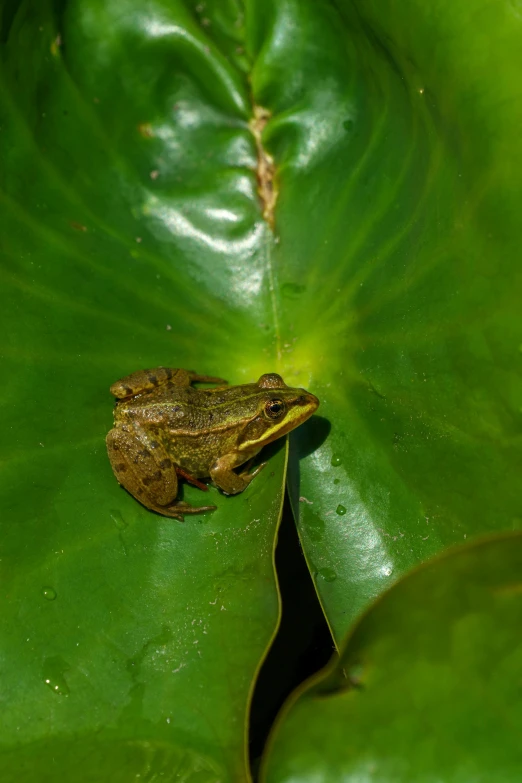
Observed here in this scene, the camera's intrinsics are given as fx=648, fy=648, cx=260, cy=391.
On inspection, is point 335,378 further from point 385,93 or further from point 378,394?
point 385,93

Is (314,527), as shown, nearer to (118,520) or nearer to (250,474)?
(250,474)

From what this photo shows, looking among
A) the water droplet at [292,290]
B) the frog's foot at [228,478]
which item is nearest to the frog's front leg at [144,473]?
the frog's foot at [228,478]

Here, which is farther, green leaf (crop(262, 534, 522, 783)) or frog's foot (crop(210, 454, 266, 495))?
frog's foot (crop(210, 454, 266, 495))

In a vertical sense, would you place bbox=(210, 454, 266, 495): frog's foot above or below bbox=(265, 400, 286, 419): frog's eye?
below

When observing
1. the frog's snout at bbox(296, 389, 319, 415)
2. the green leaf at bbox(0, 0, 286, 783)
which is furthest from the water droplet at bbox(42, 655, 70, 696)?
the frog's snout at bbox(296, 389, 319, 415)

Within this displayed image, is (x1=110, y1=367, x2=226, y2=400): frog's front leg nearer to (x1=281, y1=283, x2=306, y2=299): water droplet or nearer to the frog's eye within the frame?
the frog's eye

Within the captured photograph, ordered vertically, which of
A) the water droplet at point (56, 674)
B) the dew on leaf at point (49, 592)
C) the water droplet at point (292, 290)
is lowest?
the water droplet at point (56, 674)

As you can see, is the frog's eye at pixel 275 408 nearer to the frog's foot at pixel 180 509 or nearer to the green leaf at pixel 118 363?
the green leaf at pixel 118 363
